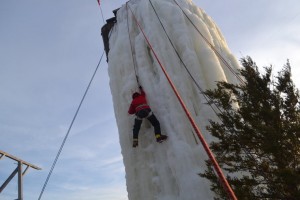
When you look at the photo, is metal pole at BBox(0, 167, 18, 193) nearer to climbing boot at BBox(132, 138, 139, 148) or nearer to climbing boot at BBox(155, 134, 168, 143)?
climbing boot at BBox(132, 138, 139, 148)

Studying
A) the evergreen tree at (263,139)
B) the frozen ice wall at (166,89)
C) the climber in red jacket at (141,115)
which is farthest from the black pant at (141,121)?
the evergreen tree at (263,139)

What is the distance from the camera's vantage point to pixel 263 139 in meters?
3.70

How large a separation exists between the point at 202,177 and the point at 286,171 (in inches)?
54.2

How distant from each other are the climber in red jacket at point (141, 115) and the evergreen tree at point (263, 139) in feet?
4.03

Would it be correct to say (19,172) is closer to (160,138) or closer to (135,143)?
(135,143)

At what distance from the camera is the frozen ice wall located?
15.8 ft

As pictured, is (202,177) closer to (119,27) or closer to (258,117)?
(258,117)

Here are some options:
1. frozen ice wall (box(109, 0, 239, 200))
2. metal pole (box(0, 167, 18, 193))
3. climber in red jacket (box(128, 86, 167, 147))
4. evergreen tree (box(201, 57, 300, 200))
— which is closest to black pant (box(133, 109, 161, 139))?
climber in red jacket (box(128, 86, 167, 147))

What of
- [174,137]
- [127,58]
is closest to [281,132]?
[174,137]

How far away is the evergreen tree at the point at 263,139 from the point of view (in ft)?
11.6

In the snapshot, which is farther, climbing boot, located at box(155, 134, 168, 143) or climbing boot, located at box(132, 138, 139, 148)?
climbing boot, located at box(132, 138, 139, 148)

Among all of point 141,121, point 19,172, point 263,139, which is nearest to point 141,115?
point 141,121

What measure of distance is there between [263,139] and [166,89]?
2.31 metres

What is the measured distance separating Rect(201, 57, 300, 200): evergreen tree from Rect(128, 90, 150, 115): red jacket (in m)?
1.46
